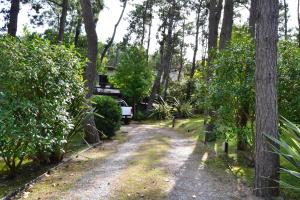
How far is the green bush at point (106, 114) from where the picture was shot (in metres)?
15.6

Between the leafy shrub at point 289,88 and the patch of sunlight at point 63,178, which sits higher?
the leafy shrub at point 289,88

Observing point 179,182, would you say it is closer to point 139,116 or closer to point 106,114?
point 106,114

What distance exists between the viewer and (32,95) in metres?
7.92

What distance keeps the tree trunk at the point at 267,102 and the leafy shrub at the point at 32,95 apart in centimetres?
401

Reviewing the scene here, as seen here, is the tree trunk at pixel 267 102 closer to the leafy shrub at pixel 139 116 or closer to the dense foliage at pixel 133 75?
the leafy shrub at pixel 139 116

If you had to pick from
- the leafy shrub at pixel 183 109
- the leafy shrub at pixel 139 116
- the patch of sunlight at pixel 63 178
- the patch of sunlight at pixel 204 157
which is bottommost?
the patch of sunlight at pixel 63 178

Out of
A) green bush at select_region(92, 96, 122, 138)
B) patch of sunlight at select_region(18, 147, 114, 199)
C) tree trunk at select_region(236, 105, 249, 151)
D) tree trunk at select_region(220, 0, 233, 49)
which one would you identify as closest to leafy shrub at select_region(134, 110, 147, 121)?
green bush at select_region(92, 96, 122, 138)

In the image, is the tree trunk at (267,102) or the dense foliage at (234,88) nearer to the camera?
the tree trunk at (267,102)

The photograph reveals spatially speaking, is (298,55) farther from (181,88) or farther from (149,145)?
(181,88)

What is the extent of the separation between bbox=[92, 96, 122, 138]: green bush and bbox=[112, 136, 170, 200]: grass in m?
4.58

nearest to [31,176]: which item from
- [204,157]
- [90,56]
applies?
[204,157]

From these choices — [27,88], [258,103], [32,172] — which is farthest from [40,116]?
[258,103]

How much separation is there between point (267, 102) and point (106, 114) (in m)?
9.48

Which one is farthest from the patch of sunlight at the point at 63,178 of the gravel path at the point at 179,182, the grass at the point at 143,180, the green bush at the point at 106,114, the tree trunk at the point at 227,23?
the tree trunk at the point at 227,23
